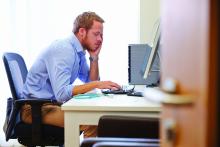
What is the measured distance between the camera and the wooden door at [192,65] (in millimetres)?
508

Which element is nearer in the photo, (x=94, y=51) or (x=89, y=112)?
(x=89, y=112)

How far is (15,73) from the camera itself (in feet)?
6.99

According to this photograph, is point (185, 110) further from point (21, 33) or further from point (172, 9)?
point (21, 33)

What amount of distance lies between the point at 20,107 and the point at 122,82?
3.71ft

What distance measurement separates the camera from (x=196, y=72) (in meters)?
0.55

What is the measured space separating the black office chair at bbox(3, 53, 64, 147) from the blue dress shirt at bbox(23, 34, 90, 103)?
11 centimetres

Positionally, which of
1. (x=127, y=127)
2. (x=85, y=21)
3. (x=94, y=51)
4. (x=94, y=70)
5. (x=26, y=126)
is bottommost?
(x=26, y=126)

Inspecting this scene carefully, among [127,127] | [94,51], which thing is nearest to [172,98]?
[127,127]

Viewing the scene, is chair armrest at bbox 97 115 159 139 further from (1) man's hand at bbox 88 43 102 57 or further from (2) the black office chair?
(1) man's hand at bbox 88 43 102 57

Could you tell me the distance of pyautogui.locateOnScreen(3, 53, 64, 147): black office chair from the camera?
1.98 metres

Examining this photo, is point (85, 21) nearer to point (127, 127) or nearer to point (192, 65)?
point (127, 127)

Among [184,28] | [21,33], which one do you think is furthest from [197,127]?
[21,33]

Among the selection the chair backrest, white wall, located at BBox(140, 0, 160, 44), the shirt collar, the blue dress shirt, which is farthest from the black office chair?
white wall, located at BBox(140, 0, 160, 44)

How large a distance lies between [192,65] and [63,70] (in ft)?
4.97
